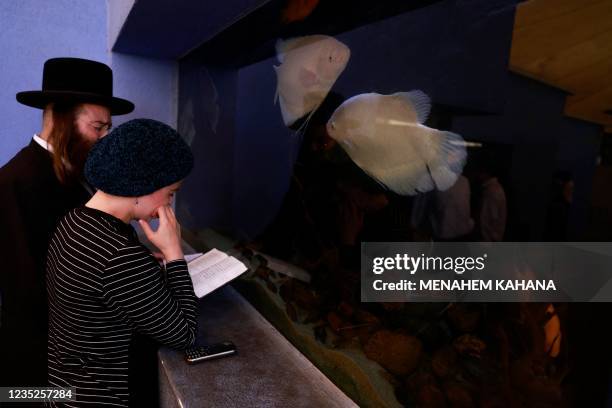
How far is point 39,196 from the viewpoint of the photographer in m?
1.40

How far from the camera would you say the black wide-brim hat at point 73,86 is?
150 cm

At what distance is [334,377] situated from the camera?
1.18 metres

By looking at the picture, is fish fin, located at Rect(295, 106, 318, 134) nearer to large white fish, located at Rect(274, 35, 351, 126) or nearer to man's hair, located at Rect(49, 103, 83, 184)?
large white fish, located at Rect(274, 35, 351, 126)

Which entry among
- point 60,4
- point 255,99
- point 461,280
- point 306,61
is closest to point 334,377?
point 461,280

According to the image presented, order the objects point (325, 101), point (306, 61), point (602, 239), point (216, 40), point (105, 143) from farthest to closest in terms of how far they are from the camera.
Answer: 1. point (216, 40)
2. point (306, 61)
3. point (325, 101)
4. point (105, 143)
5. point (602, 239)

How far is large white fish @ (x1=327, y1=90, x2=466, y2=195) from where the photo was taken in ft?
2.22

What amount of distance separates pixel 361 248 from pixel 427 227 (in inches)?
11.5

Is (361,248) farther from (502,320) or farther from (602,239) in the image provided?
(602,239)

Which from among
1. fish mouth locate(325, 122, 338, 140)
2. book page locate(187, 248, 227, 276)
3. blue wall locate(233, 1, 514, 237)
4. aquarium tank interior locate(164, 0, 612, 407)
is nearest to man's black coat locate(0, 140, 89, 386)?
book page locate(187, 248, 227, 276)

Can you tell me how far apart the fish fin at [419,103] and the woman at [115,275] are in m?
0.60

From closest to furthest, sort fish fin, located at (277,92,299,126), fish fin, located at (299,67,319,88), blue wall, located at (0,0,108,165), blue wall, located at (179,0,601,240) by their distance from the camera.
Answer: blue wall, located at (179,0,601,240) → fish fin, located at (299,67,319,88) → fish fin, located at (277,92,299,126) → blue wall, located at (0,0,108,165)

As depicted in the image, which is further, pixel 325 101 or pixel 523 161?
pixel 325 101

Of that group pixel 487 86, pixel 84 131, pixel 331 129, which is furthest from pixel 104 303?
pixel 487 86

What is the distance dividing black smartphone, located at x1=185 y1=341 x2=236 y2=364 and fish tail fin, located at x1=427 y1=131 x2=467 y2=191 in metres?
1.00
